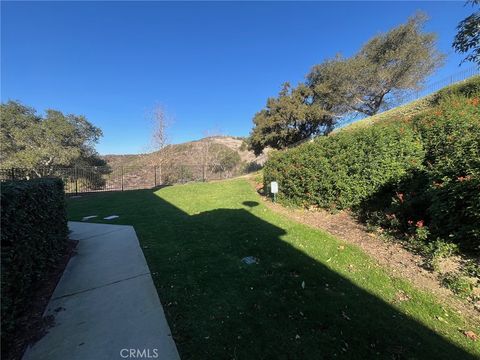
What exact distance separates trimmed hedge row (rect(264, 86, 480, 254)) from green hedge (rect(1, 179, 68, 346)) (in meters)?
5.36

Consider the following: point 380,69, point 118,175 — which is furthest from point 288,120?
point 118,175

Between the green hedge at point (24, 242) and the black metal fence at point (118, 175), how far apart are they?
41.2 feet

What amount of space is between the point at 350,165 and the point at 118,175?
19774 millimetres

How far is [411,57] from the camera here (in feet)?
67.2

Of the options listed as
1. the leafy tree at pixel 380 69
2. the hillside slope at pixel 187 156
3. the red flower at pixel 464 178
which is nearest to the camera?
the red flower at pixel 464 178

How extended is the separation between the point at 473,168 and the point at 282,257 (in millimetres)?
3023

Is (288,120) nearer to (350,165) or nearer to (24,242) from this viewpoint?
(350,165)

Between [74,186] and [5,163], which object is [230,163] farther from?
[5,163]

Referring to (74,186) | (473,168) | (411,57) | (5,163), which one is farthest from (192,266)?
(411,57)

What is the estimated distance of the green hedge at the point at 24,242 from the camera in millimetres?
2377

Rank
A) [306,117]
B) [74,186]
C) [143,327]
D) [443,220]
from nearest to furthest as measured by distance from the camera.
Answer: [143,327]
[443,220]
[74,186]
[306,117]

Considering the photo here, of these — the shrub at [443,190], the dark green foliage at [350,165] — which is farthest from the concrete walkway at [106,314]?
the dark green foliage at [350,165]

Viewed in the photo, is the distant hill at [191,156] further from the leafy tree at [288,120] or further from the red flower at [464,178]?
the red flower at [464,178]

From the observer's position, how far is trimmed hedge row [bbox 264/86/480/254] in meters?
3.56
